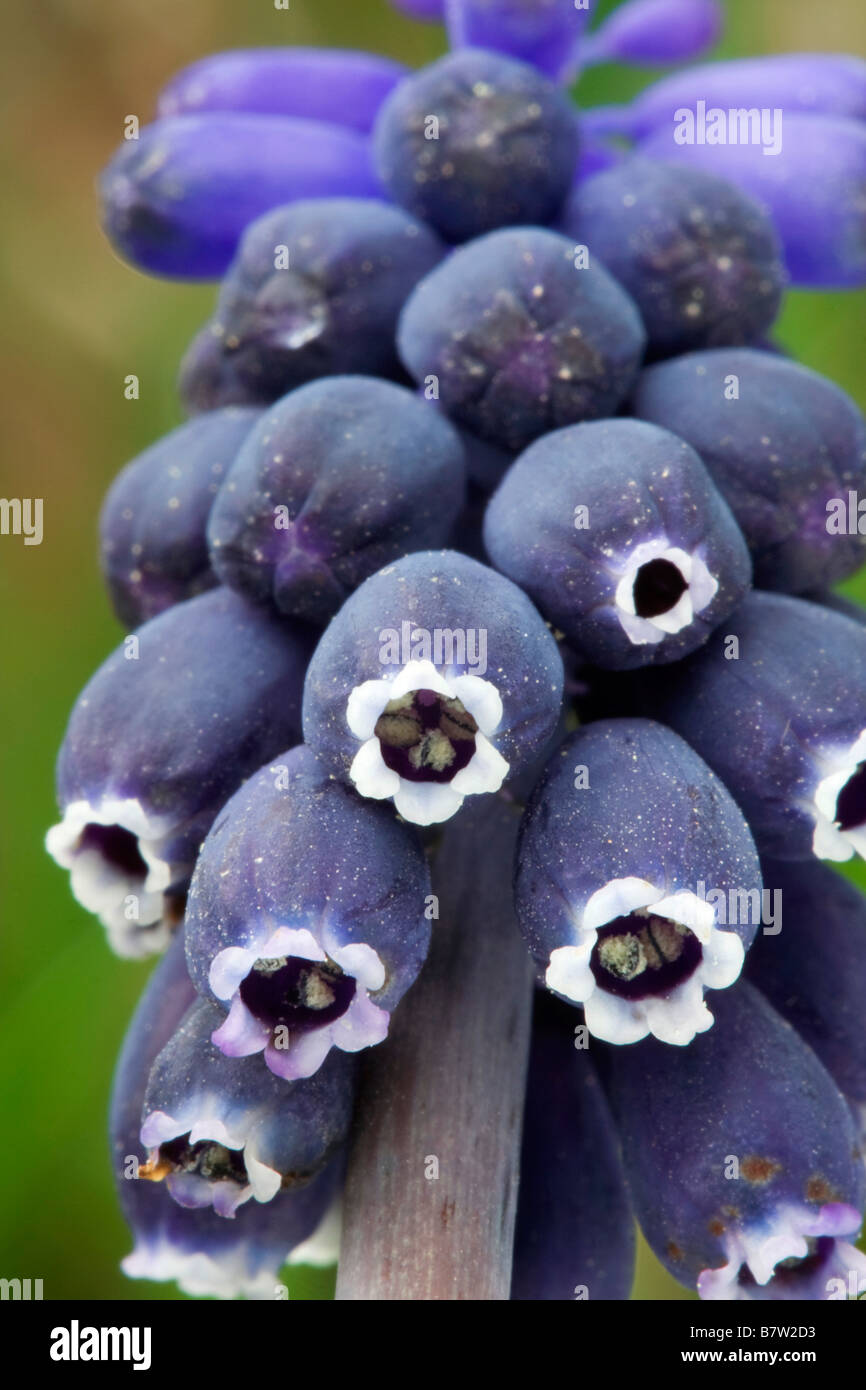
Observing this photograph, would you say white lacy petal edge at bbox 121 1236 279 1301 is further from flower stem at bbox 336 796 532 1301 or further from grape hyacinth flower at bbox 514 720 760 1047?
grape hyacinth flower at bbox 514 720 760 1047

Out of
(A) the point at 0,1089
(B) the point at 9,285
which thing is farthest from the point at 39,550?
(A) the point at 0,1089

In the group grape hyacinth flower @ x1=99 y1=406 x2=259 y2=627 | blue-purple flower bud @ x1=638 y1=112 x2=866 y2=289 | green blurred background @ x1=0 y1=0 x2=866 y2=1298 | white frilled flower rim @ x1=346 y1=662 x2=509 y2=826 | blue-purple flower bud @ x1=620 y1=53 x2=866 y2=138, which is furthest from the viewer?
green blurred background @ x1=0 y1=0 x2=866 y2=1298

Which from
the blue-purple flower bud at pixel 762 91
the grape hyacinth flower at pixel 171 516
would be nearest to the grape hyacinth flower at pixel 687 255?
the blue-purple flower bud at pixel 762 91

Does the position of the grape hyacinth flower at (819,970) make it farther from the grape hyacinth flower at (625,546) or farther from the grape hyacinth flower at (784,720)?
the grape hyacinth flower at (625,546)

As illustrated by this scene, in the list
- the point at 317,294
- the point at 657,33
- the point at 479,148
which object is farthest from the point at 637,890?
the point at 657,33

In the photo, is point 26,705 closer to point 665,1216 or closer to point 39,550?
point 39,550

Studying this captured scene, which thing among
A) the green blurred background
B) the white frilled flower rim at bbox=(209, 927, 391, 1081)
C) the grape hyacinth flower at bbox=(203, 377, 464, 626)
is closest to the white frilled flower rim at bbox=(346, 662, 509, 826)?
the white frilled flower rim at bbox=(209, 927, 391, 1081)
